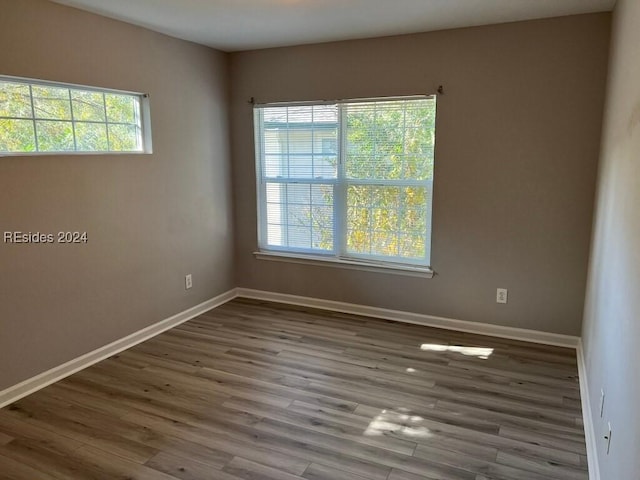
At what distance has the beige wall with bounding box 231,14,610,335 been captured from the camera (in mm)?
3238

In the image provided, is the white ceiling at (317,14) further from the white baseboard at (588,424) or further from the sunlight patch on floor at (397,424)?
the sunlight patch on floor at (397,424)

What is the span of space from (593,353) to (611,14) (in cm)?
217

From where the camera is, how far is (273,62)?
4.18 meters

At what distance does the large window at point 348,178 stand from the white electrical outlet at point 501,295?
0.59m

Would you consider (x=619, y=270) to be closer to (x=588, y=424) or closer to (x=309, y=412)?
(x=588, y=424)

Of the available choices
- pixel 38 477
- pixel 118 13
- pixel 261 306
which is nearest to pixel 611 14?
pixel 118 13

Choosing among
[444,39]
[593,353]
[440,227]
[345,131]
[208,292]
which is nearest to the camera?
[593,353]

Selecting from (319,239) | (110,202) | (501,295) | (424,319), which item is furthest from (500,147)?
(110,202)

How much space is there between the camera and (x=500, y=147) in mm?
3479

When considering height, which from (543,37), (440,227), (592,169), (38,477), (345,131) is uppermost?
(543,37)

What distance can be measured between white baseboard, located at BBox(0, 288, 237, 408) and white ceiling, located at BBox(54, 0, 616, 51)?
229 cm

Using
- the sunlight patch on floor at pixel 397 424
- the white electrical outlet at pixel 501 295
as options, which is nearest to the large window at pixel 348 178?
the white electrical outlet at pixel 501 295

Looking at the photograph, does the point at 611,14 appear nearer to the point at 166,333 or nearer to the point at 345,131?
the point at 345,131

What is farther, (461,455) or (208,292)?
(208,292)
